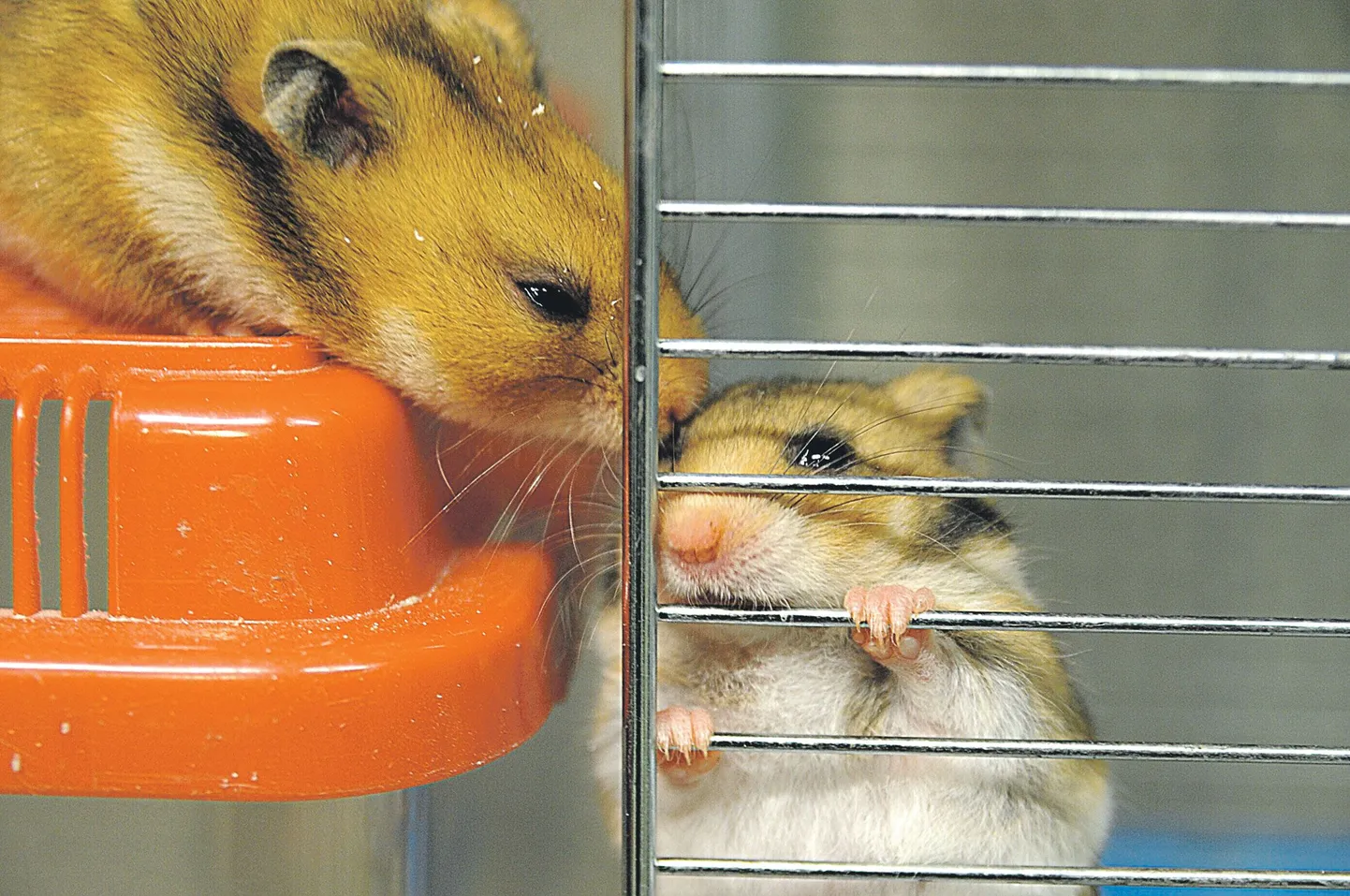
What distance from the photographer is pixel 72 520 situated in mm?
897

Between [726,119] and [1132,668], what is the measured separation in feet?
3.10

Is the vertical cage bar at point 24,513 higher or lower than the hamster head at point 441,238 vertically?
lower

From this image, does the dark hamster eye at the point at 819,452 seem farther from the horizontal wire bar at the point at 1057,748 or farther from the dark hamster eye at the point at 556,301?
the horizontal wire bar at the point at 1057,748

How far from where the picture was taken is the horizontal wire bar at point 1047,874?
0.86m

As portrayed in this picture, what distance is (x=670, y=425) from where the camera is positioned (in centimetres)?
114

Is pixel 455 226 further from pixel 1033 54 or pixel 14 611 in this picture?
pixel 1033 54

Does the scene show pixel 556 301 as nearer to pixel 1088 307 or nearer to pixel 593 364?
pixel 593 364

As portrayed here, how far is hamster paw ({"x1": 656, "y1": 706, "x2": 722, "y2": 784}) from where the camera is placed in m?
1.06

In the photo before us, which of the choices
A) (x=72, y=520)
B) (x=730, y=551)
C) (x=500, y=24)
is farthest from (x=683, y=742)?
(x=500, y=24)

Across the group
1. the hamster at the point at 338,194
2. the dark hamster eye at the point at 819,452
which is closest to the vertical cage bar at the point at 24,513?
the hamster at the point at 338,194

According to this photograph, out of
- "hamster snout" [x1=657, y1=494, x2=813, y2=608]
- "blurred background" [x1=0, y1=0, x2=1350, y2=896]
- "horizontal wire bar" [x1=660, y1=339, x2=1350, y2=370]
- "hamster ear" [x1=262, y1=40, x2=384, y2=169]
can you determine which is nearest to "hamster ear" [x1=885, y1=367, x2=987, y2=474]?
"blurred background" [x1=0, y1=0, x2=1350, y2=896]

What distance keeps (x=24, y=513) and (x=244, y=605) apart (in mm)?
168

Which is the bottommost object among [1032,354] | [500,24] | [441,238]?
[1032,354]

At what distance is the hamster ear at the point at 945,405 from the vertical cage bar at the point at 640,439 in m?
0.49
